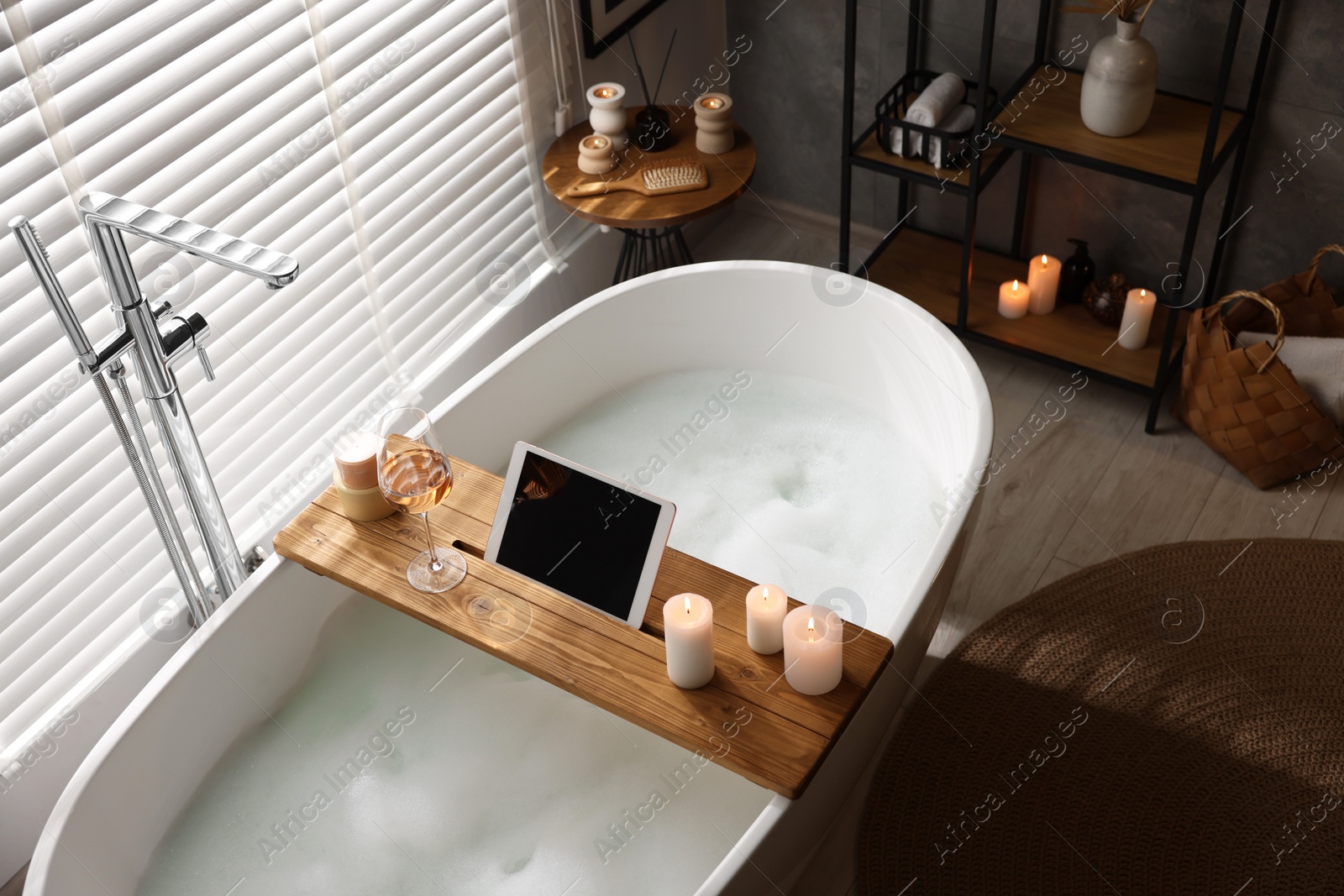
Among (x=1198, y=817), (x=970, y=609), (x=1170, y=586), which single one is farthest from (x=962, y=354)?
(x=1198, y=817)

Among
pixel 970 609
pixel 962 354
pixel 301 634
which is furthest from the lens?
pixel 970 609

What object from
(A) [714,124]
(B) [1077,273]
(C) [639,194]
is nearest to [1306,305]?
(B) [1077,273]

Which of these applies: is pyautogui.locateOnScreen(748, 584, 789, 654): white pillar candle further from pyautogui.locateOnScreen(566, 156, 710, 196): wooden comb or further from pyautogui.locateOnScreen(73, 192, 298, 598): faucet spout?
pyautogui.locateOnScreen(566, 156, 710, 196): wooden comb

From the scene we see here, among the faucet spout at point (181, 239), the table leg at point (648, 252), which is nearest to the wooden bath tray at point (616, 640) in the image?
the faucet spout at point (181, 239)

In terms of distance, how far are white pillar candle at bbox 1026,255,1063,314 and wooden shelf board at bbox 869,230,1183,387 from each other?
26 mm

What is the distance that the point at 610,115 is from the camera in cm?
282

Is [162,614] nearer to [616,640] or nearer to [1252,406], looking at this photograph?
[616,640]

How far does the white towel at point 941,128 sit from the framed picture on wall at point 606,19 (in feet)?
2.45

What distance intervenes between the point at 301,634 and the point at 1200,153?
6.87 feet

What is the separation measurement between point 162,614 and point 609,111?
4.90 ft

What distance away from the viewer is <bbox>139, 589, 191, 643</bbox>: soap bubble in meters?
2.23

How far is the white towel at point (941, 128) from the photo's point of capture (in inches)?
110

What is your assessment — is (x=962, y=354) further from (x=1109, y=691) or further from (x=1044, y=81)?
(x=1044, y=81)

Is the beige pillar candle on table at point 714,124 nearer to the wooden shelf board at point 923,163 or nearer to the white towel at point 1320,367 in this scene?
the wooden shelf board at point 923,163
